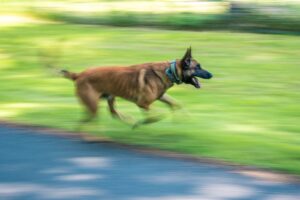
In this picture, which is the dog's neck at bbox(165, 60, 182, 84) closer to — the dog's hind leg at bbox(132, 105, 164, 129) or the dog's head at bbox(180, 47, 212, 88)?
the dog's head at bbox(180, 47, 212, 88)

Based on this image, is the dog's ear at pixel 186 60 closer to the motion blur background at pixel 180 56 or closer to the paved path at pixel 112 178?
the motion blur background at pixel 180 56

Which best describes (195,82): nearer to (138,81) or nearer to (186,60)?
(186,60)

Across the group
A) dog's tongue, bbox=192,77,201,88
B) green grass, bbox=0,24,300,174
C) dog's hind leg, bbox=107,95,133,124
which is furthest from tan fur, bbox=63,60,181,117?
green grass, bbox=0,24,300,174

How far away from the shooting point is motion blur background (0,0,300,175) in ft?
26.8

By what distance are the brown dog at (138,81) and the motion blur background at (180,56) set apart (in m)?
0.49

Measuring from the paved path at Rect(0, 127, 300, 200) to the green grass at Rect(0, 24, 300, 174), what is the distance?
564 millimetres

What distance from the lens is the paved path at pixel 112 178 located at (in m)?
6.08

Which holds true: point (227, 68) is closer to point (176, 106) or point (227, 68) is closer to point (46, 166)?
point (176, 106)

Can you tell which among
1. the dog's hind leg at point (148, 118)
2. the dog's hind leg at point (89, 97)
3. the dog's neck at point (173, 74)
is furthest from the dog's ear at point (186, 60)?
the dog's hind leg at point (89, 97)

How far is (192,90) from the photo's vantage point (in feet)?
36.8

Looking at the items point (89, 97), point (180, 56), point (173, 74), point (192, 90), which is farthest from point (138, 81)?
point (180, 56)

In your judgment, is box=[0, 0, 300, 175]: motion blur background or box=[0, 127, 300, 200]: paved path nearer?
box=[0, 127, 300, 200]: paved path

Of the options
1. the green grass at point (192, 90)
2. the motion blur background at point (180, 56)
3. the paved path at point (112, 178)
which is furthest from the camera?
the motion blur background at point (180, 56)

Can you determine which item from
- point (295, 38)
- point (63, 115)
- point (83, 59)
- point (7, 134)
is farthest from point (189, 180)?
point (295, 38)
